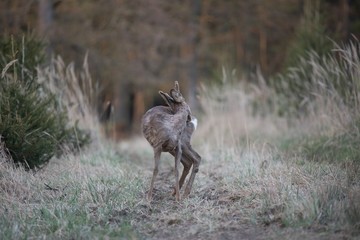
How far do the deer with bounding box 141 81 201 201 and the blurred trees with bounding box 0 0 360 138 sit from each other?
726cm

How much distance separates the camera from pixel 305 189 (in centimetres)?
537

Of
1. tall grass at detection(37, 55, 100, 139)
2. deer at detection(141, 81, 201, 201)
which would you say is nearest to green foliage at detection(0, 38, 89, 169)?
tall grass at detection(37, 55, 100, 139)

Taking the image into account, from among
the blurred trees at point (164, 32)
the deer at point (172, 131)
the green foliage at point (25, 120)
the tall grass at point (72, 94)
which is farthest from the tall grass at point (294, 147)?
the green foliage at point (25, 120)

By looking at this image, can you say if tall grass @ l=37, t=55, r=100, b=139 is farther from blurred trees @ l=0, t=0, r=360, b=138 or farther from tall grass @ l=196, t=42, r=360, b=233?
blurred trees @ l=0, t=0, r=360, b=138

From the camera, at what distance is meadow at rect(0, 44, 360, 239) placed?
4.62 m

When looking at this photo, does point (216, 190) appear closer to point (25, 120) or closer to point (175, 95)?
point (175, 95)

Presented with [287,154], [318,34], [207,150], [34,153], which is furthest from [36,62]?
[318,34]

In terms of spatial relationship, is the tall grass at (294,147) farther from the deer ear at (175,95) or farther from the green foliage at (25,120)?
the green foliage at (25,120)

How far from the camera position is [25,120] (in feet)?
22.4

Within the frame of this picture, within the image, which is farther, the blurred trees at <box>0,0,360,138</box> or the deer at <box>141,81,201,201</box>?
the blurred trees at <box>0,0,360,138</box>

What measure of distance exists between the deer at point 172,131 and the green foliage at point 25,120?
178cm

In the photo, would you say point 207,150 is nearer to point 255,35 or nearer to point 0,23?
point 0,23

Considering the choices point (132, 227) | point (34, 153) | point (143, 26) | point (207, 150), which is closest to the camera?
point (132, 227)

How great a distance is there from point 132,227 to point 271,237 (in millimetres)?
1298
